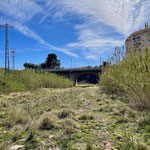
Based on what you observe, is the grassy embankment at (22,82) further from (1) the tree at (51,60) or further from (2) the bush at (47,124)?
(1) the tree at (51,60)

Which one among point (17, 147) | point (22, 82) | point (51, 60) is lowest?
point (17, 147)

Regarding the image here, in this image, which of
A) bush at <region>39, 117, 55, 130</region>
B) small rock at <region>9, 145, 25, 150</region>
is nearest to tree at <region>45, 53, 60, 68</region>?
bush at <region>39, 117, 55, 130</region>

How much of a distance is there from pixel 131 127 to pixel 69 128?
1.07 metres

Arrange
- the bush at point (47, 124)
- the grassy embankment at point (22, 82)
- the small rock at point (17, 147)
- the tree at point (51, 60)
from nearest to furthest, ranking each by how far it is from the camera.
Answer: the small rock at point (17, 147) → the bush at point (47, 124) → the grassy embankment at point (22, 82) → the tree at point (51, 60)

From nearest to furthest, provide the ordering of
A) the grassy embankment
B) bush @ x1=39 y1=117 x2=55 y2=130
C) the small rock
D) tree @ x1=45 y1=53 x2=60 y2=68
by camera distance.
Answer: the small rock → bush @ x1=39 y1=117 x2=55 y2=130 → the grassy embankment → tree @ x1=45 y1=53 x2=60 y2=68

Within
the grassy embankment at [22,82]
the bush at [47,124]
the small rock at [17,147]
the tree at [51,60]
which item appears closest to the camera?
the small rock at [17,147]

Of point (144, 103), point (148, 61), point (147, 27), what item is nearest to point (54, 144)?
point (144, 103)

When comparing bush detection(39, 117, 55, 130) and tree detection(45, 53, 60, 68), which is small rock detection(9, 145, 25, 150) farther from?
tree detection(45, 53, 60, 68)


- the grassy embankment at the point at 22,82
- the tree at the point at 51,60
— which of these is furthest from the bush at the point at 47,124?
the tree at the point at 51,60

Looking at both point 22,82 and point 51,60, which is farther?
point 51,60

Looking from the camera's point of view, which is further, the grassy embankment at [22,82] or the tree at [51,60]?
the tree at [51,60]

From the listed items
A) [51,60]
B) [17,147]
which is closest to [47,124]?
[17,147]

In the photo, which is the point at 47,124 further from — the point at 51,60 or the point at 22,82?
the point at 51,60

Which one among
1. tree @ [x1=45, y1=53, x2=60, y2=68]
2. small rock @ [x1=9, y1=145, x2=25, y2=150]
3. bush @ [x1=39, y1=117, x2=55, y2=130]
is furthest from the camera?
tree @ [x1=45, y1=53, x2=60, y2=68]
